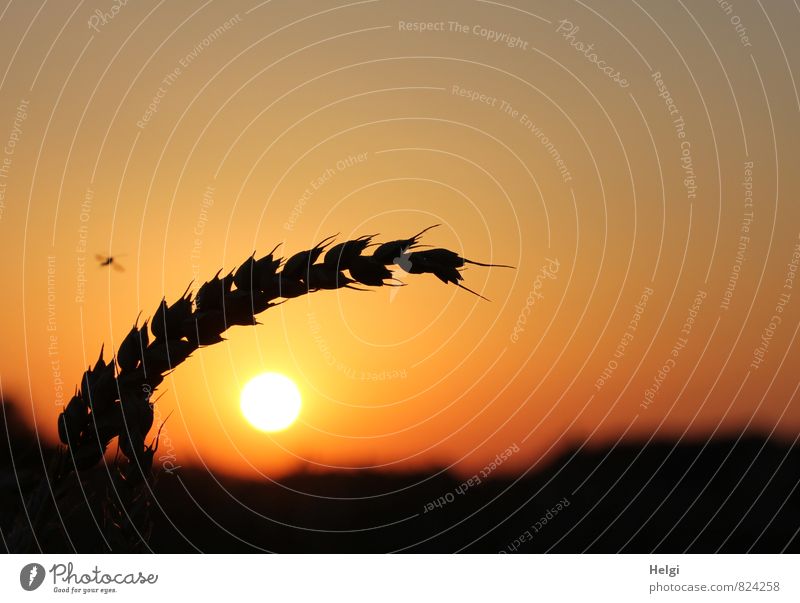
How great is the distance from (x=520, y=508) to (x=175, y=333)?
4.13 meters

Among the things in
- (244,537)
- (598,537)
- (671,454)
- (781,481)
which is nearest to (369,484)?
(244,537)

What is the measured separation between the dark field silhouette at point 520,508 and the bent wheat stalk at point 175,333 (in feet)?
9.03

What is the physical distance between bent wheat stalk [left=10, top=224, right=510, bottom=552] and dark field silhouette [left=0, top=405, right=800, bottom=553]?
275 cm

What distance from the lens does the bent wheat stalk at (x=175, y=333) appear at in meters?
2.99

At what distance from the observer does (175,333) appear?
307 cm
